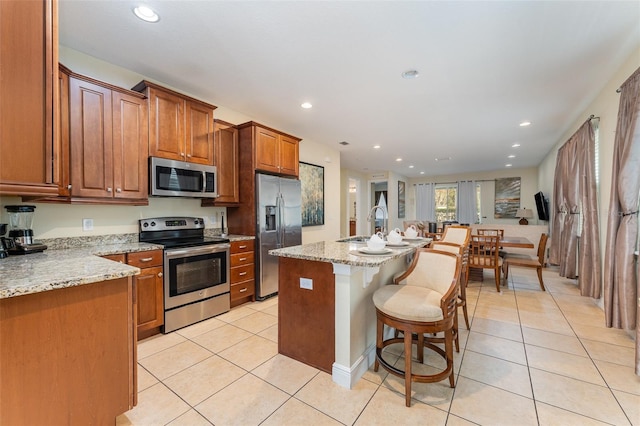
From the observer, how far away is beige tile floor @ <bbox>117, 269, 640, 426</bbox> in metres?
1.58

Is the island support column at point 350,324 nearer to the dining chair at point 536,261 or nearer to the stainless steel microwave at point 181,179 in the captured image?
the stainless steel microwave at point 181,179

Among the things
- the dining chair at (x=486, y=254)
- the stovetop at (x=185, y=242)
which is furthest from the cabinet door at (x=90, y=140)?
the dining chair at (x=486, y=254)

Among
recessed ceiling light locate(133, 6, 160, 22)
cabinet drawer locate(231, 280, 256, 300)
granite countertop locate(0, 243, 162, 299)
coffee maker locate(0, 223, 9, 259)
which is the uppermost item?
recessed ceiling light locate(133, 6, 160, 22)

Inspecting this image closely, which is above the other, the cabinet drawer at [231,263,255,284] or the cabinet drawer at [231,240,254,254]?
the cabinet drawer at [231,240,254,254]

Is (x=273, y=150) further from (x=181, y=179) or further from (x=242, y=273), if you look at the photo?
(x=242, y=273)

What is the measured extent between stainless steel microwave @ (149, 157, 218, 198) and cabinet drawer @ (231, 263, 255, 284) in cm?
95

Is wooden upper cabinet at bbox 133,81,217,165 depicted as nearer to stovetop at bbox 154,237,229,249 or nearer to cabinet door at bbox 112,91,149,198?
cabinet door at bbox 112,91,149,198

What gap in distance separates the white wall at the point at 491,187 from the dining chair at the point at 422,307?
771 centimetres

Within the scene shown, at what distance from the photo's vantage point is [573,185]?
13.2 ft

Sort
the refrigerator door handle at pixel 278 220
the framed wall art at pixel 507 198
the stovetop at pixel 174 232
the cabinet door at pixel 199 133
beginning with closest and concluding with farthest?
the stovetop at pixel 174 232
the cabinet door at pixel 199 133
the refrigerator door handle at pixel 278 220
the framed wall art at pixel 507 198

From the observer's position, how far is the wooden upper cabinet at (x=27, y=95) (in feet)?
3.67

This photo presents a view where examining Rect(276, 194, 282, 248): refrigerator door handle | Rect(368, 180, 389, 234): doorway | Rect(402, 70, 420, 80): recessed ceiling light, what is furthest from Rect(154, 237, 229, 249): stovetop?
Rect(368, 180, 389, 234): doorway

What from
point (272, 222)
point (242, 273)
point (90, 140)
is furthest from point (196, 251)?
point (90, 140)

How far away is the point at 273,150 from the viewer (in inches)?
149
